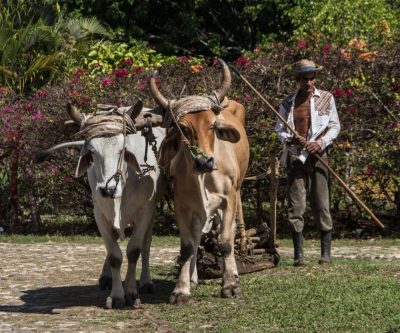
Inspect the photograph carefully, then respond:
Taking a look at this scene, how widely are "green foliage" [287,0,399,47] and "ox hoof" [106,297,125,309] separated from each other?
27.4ft

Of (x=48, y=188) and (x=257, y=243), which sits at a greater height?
(x=48, y=188)

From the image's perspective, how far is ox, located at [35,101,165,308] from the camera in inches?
190

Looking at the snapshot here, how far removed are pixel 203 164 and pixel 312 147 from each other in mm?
2222

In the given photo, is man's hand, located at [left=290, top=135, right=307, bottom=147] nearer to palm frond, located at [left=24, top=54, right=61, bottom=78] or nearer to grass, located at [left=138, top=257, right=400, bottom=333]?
grass, located at [left=138, top=257, right=400, bottom=333]

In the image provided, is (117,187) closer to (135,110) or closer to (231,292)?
(135,110)

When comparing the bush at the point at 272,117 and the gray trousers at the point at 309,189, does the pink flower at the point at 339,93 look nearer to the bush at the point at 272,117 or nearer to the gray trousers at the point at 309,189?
the bush at the point at 272,117

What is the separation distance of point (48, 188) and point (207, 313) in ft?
22.8

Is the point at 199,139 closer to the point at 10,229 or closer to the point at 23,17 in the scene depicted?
the point at 10,229

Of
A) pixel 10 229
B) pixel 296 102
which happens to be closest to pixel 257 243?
pixel 296 102

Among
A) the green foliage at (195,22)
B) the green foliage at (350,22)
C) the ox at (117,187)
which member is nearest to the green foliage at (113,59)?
the green foliage at (350,22)

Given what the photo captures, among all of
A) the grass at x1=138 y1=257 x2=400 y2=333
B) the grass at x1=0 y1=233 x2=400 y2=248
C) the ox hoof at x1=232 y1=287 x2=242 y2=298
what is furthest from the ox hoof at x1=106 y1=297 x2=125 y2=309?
the grass at x1=0 y1=233 x2=400 y2=248

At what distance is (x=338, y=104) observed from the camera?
31.4 feet

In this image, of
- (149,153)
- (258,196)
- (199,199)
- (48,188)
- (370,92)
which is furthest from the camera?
(48,188)

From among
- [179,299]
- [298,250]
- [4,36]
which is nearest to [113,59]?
[4,36]
